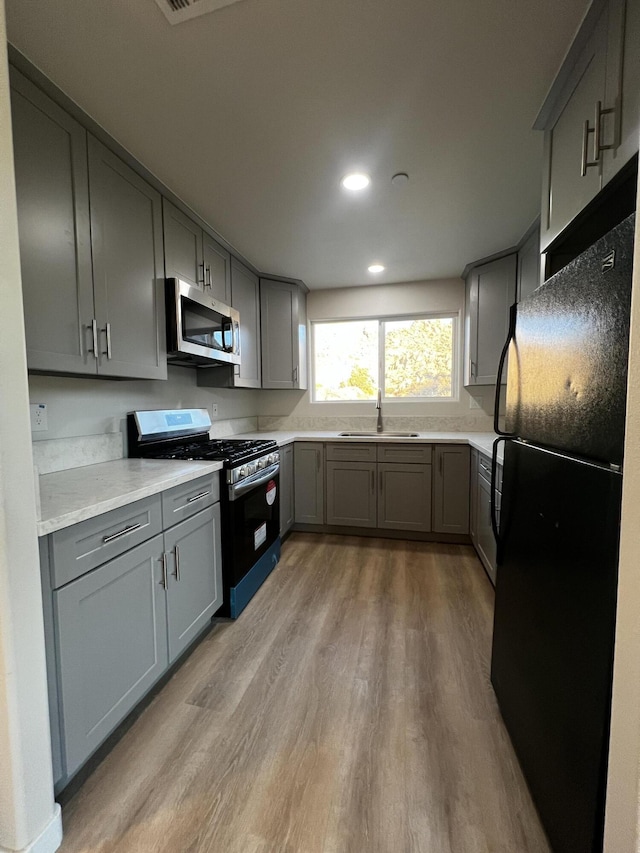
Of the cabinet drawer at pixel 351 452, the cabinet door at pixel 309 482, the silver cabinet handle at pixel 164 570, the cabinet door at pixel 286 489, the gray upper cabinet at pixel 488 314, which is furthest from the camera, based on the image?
the cabinet door at pixel 309 482

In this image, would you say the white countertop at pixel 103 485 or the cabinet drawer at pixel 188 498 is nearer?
the white countertop at pixel 103 485

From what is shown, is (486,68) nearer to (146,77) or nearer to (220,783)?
(146,77)

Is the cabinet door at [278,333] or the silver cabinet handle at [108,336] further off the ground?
the cabinet door at [278,333]

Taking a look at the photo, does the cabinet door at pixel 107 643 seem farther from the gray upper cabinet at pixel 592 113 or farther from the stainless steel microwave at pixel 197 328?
the gray upper cabinet at pixel 592 113

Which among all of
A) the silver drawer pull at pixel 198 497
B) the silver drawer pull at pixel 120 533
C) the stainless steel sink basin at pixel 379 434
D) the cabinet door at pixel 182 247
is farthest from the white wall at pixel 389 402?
the silver drawer pull at pixel 120 533

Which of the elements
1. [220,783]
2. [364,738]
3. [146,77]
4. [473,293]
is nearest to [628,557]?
[364,738]

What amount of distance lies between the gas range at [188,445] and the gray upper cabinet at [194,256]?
0.88 meters

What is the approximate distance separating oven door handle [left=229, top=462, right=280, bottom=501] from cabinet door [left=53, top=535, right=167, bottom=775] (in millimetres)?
566

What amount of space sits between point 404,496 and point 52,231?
282 centimetres

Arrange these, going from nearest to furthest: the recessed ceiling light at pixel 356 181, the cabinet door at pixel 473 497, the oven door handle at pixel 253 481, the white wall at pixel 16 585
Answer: the white wall at pixel 16 585
the recessed ceiling light at pixel 356 181
the oven door handle at pixel 253 481
the cabinet door at pixel 473 497

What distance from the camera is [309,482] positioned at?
328 cm

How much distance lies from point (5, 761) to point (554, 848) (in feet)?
4.69

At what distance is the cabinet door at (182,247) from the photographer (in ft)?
6.63

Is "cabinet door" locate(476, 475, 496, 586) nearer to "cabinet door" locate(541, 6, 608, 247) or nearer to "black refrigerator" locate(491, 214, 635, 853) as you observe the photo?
"black refrigerator" locate(491, 214, 635, 853)
